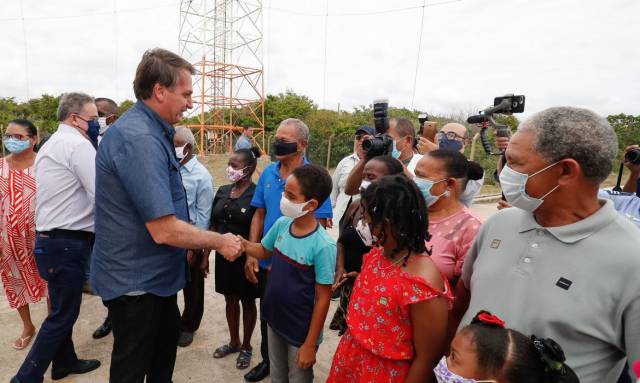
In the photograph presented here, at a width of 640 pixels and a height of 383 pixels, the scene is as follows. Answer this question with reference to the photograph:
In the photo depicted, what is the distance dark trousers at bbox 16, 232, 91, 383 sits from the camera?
2.60m

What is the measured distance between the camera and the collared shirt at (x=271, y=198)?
2872 millimetres

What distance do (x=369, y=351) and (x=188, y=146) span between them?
8.23 feet

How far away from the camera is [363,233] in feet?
6.70

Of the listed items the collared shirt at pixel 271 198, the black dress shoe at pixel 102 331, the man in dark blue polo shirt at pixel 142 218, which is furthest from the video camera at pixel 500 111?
the black dress shoe at pixel 102 331

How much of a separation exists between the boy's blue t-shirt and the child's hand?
90 mm

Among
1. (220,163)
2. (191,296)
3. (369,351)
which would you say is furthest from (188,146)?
(220,163)

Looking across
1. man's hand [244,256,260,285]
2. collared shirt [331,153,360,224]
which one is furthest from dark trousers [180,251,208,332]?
collared shirt [331,153,360,224]

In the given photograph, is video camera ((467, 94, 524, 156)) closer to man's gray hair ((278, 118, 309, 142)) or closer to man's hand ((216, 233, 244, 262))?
man's gray hair ((278, 118, 309, 142))

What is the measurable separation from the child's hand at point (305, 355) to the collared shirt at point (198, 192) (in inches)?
65.9

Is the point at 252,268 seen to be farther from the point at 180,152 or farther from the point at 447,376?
the point at 447,376

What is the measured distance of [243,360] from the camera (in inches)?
123

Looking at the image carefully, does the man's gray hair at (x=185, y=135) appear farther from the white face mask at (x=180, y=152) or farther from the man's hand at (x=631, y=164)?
the man's hand at (x=631, y=164)

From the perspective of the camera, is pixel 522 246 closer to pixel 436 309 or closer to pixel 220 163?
pixel 436 309

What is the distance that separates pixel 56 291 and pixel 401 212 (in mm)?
2552
